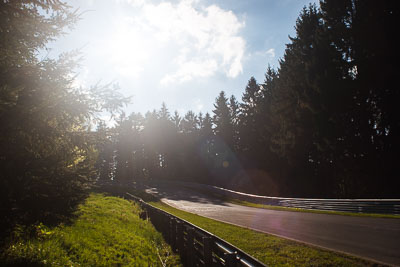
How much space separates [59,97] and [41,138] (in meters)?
1.01

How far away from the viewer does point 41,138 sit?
5.28 m

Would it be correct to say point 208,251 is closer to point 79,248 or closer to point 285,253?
point 285,253

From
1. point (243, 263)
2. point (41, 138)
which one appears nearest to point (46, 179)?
point (41, 138)

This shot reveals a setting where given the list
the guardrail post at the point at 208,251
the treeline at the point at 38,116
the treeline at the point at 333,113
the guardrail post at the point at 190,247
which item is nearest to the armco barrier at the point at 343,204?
the treeline at the point at 333,113

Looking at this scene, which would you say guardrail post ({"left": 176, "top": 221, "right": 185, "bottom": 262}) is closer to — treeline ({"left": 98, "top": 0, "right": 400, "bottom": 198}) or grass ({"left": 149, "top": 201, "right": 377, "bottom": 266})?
grass ({"left": 149, "top": 201, "right": 377, "bottom": 266})

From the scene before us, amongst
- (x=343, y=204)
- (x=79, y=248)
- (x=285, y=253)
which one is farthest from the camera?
(x=343, y=204)

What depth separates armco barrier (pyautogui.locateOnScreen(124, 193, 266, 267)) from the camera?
162 inches

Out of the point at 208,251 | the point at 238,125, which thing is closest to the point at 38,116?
the point at 208,251

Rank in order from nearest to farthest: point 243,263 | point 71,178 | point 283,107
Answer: point 243,263, point 71,178, point 283,107

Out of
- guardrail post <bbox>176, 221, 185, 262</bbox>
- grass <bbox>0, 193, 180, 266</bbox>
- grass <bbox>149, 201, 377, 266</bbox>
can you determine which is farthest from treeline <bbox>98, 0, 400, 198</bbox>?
grass <bbox>149, 201, 377, 266</bbox>

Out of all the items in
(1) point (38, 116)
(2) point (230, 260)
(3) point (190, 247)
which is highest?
(1) point (38, 116)

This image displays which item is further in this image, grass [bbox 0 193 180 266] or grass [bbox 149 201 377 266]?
grass [bbox 149 201 377 266]

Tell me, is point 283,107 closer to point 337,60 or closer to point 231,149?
point 337,60

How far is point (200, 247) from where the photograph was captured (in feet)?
21.0
